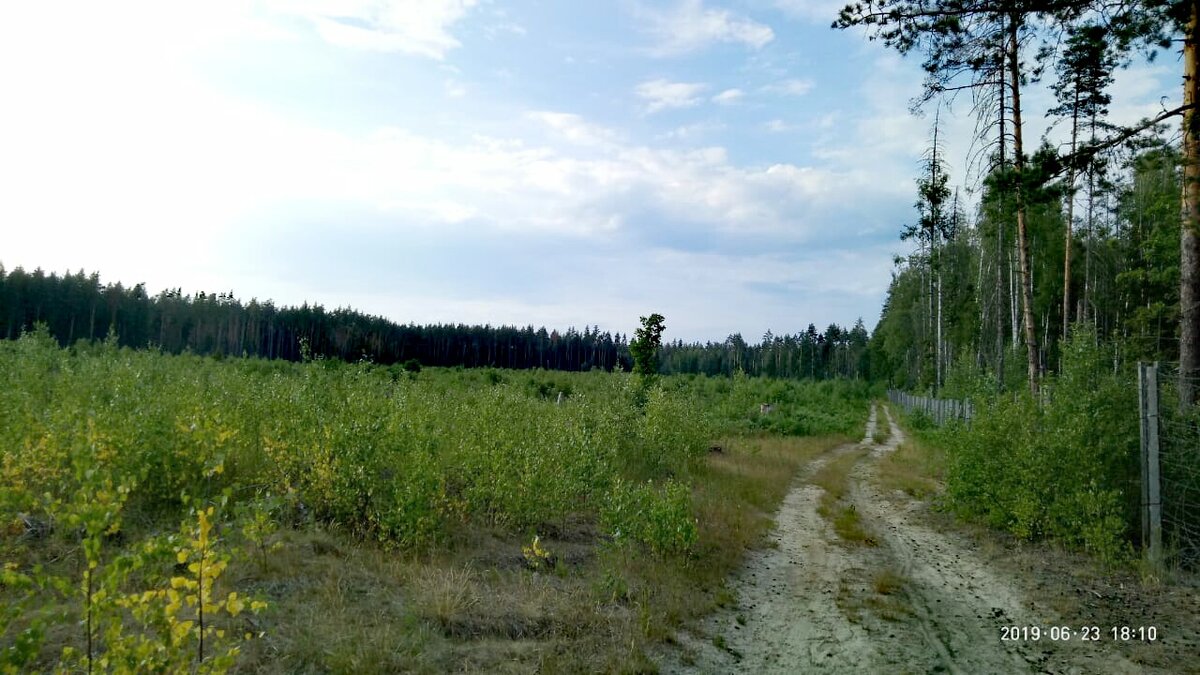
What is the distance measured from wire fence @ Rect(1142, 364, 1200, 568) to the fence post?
0.05m

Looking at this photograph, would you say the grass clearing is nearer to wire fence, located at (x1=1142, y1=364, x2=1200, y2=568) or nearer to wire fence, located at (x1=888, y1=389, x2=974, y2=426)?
wire fence, located at (x1=888, y1=389, x2=974, y2=426)

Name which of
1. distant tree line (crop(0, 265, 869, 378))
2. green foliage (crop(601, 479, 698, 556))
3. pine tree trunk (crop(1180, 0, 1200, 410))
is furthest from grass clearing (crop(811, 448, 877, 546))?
distant tree line (crop(0, 265, 869, 378))

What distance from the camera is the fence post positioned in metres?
7.43

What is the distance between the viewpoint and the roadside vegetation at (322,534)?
3320 mm

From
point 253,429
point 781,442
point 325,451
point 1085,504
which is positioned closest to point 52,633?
point 325,451

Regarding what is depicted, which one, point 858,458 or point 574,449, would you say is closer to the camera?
point 574,449

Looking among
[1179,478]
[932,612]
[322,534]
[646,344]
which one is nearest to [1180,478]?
[1179,478]

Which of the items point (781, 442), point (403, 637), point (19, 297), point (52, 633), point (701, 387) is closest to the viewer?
point (52, 633)

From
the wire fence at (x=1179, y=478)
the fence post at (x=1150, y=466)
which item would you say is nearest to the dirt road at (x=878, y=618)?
the fence post at (x=1150, y=466)

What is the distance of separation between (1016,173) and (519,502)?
799 cm

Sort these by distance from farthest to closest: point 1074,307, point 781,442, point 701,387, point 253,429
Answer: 1. point 701,387
2. point 1074,307
3. point 781,442
4. point 253,429

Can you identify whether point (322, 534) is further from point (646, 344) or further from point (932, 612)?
point (646, 344)

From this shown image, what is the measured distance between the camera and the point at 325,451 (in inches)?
271

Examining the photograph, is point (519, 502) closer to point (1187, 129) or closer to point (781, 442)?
point (1187, 129)
